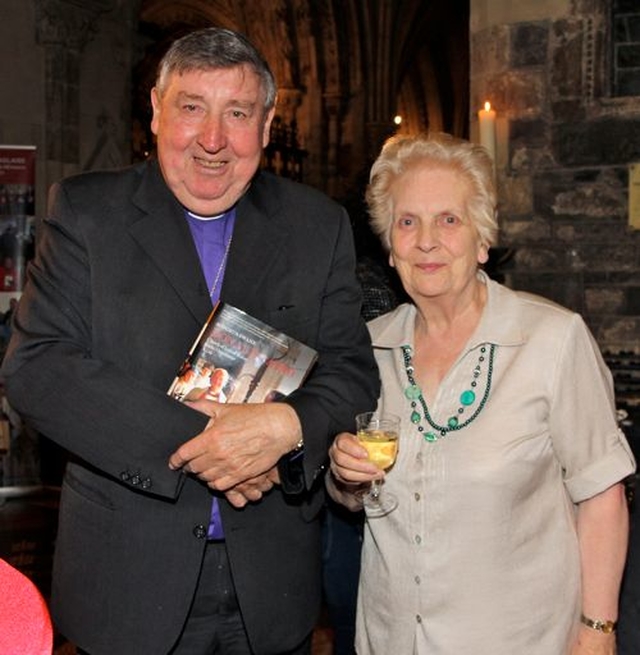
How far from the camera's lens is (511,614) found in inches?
87.4

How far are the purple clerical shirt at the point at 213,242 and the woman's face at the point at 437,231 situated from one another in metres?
0.42

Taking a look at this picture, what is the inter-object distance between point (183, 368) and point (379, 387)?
539 millimetres

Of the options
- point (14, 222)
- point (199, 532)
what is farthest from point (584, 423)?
point (14, 222)

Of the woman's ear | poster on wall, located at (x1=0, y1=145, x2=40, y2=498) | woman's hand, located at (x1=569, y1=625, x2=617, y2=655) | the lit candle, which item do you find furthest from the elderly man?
poster on wall, located at (x1=0, y1=145, x2=40, y2=498)

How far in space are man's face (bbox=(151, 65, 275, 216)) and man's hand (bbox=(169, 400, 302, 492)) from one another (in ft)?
1.61

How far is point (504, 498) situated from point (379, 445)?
0.32 metres

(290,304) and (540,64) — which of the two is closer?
(290,304)

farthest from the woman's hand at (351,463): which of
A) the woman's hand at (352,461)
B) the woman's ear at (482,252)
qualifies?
the woman's ear at (482,252)

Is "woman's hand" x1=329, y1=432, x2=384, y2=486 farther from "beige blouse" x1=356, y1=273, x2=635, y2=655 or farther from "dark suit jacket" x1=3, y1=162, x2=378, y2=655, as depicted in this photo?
"beige blouse" x1=356, y1=273, x2=635, y2=655

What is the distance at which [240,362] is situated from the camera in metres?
2.11

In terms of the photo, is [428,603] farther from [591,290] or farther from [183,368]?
[591,290]

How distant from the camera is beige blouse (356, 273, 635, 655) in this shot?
221cm

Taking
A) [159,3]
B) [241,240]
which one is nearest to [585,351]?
[241,240]

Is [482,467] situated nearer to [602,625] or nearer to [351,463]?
[351,463]
